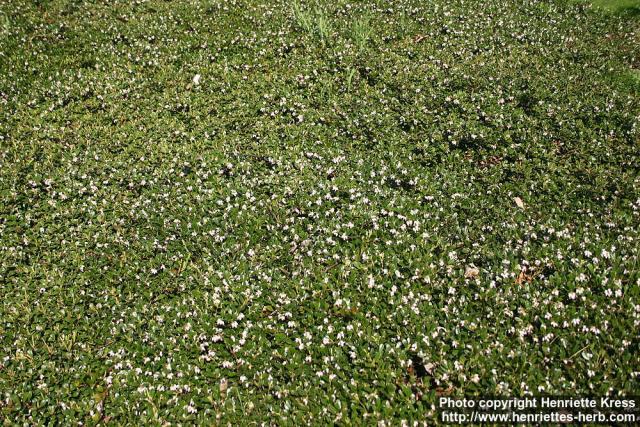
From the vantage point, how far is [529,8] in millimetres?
13109

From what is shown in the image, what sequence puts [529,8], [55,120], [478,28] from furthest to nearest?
[529,8]
[478,28]
[55,120]

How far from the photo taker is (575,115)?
9117 millimetres

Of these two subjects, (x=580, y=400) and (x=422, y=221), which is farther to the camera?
(x=422, y=221)

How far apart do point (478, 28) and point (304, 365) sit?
1072 cm

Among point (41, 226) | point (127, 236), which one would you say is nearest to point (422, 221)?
point (127, 236)

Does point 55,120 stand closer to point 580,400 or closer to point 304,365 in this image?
point 304,365

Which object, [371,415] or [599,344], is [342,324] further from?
[599,344]

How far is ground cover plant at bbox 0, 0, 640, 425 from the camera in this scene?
5738mm

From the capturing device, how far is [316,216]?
773 cm

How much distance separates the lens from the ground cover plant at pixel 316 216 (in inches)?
226

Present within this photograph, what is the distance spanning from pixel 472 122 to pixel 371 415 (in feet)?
21.2

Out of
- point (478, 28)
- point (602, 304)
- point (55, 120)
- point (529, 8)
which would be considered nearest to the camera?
point (602, 304)

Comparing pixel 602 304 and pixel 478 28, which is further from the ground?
pixel 478 28

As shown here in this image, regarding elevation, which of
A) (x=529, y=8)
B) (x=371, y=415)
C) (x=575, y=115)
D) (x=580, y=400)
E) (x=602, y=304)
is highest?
(x=529, y=8)
